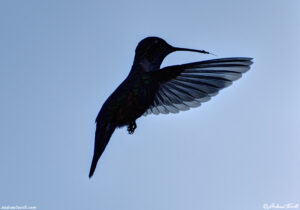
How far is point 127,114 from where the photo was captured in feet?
21.1

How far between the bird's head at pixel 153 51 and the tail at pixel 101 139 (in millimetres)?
1257

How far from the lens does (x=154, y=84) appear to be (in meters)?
6.76

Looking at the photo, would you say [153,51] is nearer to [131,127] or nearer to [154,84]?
[154,84]

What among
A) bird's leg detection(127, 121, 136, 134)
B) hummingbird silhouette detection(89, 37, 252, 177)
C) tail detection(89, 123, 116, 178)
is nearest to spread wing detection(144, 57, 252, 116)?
hummingbird silhouette detection(89, 37, 252, 177)

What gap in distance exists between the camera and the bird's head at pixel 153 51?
695cm

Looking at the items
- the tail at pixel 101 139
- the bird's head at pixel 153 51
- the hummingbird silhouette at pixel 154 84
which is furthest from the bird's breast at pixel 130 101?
the bird's head at pixel 153 51

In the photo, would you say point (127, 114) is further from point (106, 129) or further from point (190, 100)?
point (190, 100)

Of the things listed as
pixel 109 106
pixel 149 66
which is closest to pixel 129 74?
pixel 149 66

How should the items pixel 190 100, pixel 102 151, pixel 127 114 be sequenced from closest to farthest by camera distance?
pixel 102 151 < pixel 127 114 < pixel 190 100

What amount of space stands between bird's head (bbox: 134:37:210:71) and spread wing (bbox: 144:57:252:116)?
0.28 meters

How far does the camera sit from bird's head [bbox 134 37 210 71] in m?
6.95

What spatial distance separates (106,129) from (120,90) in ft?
2.00

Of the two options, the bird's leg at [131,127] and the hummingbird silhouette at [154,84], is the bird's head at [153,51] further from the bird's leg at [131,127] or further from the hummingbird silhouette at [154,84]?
the bird's leg at [131,127]

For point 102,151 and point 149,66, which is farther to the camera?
point 149,66
